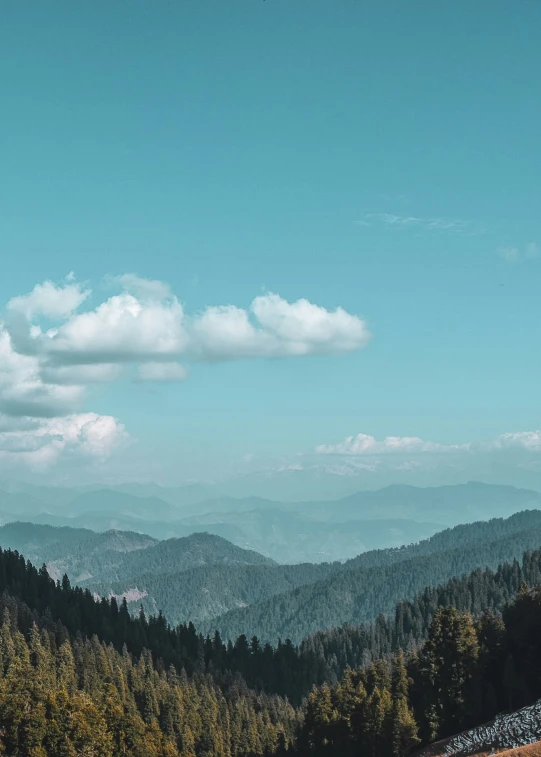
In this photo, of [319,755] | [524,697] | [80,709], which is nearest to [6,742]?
[80,709]

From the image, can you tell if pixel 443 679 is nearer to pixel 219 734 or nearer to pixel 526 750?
pixel 526 750

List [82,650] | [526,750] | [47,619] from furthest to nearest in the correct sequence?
[47,619] → [82,650] → [526,750]

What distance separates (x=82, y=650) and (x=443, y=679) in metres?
93.4

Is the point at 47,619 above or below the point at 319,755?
above

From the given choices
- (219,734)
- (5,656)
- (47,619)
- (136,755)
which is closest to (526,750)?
(136,755)

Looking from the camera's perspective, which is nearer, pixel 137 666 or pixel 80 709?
pixel 80 709

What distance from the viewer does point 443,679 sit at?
341 feet

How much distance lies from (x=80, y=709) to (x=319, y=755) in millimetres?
34147

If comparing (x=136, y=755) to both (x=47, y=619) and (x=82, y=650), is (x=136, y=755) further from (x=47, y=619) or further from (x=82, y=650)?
(x=47, y=619)

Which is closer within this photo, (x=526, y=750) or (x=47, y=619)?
(x=526, y=750)

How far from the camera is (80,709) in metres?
102

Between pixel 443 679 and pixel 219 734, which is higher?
pixel 443 679

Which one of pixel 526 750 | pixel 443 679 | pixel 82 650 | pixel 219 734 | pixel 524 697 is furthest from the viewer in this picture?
pixel 82 650

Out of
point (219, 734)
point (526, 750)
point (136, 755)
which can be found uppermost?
point (526, 750)
